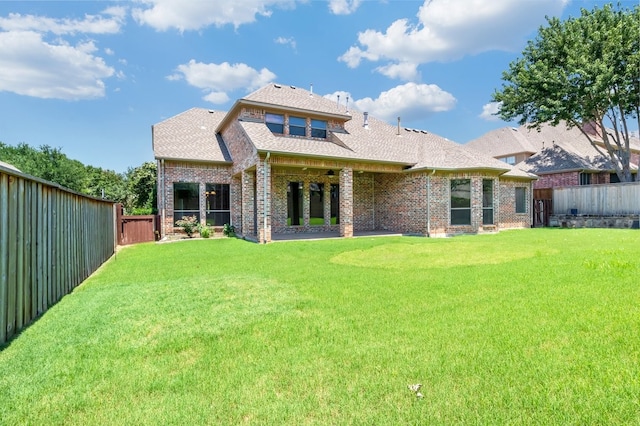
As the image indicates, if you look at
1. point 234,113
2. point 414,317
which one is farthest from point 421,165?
point 414,317

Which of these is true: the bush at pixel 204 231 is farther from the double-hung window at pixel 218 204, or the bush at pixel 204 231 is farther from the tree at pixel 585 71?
the tree at pixel 585 71

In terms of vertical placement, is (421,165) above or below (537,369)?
above

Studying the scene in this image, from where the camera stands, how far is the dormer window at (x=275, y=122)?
1514 centimetres

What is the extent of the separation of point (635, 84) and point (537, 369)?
80.9 feet

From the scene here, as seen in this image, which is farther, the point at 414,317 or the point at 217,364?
the point at 414,317

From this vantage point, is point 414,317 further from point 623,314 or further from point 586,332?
point 623,314

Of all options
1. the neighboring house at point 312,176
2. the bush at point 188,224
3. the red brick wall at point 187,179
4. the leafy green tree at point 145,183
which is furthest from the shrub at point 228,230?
the leafy green tree at point 145,183

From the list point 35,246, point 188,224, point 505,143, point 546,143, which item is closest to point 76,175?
point 188,224

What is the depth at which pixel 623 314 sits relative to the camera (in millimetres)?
3803

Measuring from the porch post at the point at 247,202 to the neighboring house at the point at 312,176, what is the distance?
46mm

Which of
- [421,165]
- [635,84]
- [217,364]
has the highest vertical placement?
[635,84]

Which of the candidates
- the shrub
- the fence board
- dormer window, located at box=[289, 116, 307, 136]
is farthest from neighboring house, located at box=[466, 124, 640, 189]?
the fence board

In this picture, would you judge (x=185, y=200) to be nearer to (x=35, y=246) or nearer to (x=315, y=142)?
(x=315, y=142)

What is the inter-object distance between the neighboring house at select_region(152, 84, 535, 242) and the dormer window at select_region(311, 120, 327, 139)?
52 mm
